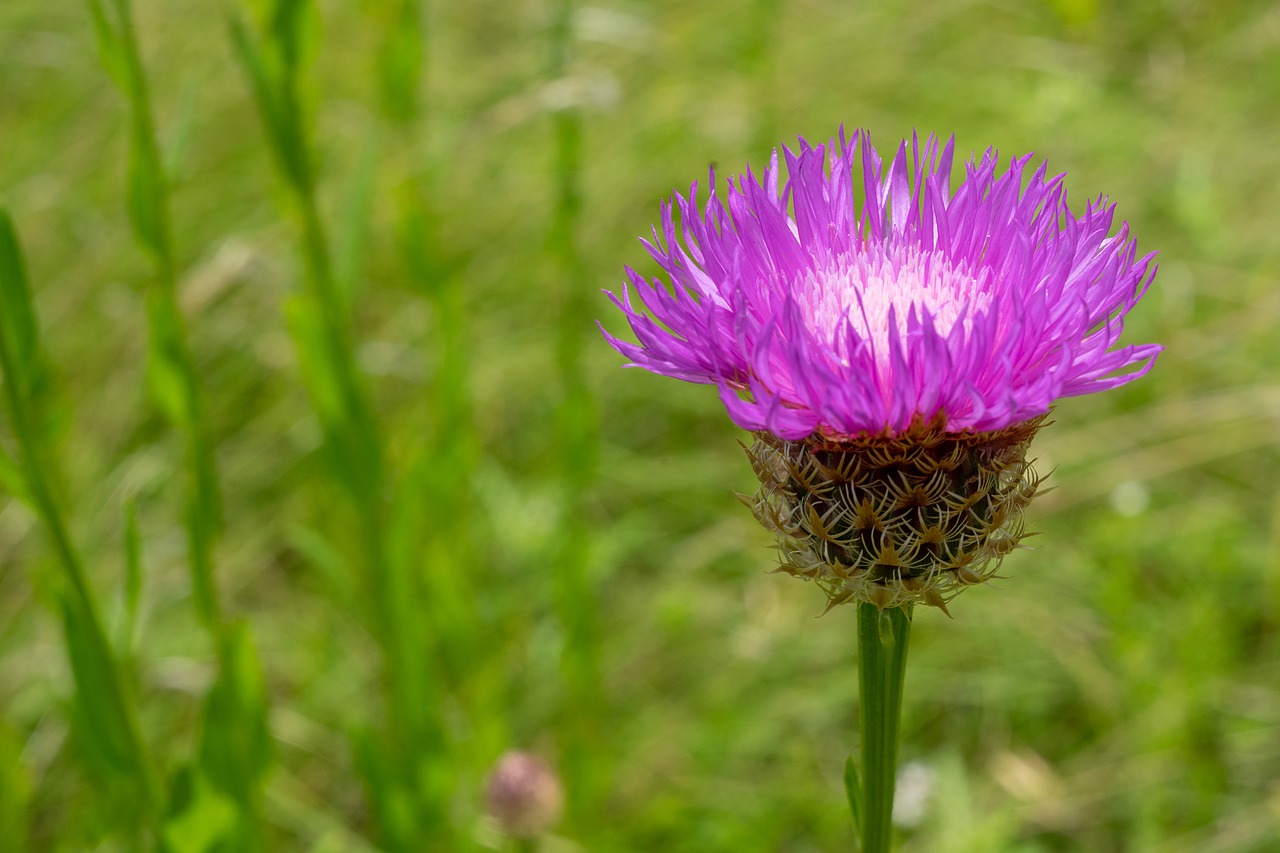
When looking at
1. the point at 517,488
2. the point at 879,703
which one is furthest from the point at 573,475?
the point at 879,703

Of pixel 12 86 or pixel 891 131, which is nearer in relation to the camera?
pixel 891 131

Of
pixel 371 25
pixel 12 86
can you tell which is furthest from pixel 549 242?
pixel 12 86

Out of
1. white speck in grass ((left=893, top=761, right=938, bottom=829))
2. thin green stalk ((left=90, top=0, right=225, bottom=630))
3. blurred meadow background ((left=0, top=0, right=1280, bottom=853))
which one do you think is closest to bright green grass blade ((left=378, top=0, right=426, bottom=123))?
blurred meadow background ((left=0, top=0, right=1280, bottom=853))

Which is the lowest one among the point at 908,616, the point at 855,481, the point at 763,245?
the point at 908,616

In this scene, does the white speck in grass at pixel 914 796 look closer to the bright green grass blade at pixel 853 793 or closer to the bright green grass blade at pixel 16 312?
the bright green grass blade at pixel 853 793

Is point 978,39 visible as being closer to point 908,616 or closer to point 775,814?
point 775,814

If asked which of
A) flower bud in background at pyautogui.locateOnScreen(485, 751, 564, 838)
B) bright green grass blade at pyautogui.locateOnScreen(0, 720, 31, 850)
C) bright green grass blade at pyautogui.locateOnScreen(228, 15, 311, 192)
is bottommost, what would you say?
flower bud in background at pyautogui.locateOnScreen(485, 751, 564, 838)

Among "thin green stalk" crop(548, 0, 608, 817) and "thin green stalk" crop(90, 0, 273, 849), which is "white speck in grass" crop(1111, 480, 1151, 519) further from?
"thin green stalk" crop(90, 0, 273, 849)

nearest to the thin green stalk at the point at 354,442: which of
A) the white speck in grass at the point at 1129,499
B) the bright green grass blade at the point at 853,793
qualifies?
the bright green grass blade at the point at 853,793
